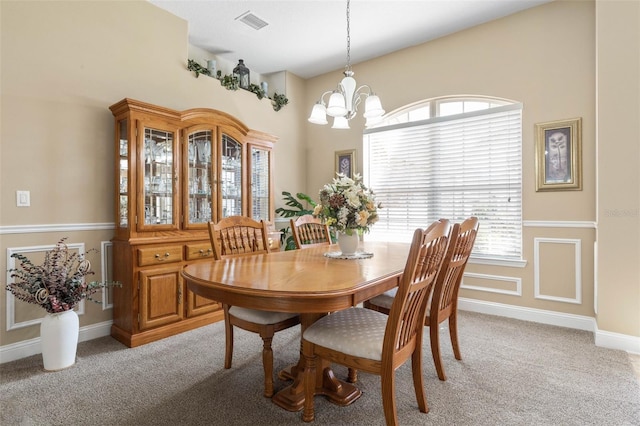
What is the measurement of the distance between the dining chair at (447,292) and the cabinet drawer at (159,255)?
1.72 meters

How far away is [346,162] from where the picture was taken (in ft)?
14.9

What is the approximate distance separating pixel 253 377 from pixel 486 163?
300 cm

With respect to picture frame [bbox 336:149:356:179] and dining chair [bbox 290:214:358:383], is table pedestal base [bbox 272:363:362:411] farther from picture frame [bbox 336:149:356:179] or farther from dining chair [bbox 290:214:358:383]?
picture frame [bbox 336:149:356:179]

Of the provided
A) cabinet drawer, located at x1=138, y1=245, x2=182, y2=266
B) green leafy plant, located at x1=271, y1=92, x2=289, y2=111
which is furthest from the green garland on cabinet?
cabinet drawer, located at x1=138, y1=245, x2=182, y2=266

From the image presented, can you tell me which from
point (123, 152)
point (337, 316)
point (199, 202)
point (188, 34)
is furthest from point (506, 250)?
point (188, 34)

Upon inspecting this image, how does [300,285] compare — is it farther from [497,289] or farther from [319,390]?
[497,289]

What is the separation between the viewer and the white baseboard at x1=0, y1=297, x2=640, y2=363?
245 centimetres

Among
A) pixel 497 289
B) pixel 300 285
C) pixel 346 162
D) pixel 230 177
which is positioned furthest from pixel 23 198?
pixel 497 289

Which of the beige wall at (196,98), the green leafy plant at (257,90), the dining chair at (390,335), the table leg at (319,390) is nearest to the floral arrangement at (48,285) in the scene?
the beige wall at (196,98)

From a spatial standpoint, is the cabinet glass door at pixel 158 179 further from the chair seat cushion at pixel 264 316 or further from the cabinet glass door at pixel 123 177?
the chair seat cushion at pixel 264 316

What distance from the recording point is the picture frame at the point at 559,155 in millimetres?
2988

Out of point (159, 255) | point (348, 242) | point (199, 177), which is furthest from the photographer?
point (199, 177)

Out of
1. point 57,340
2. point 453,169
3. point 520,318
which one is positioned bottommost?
point 520,318

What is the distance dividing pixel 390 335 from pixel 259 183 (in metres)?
2.78
